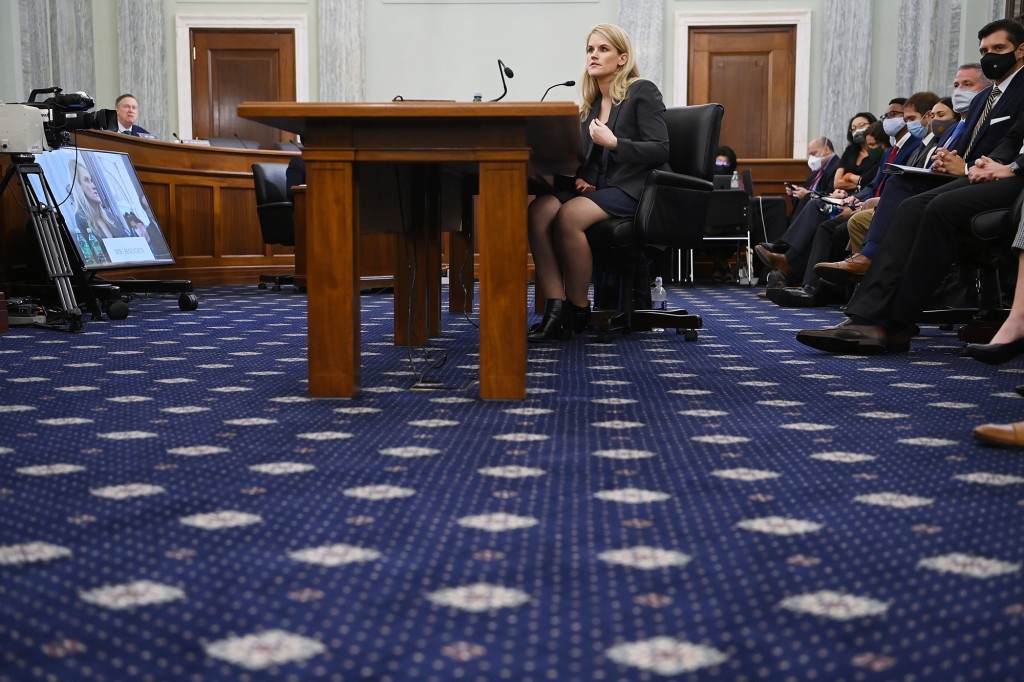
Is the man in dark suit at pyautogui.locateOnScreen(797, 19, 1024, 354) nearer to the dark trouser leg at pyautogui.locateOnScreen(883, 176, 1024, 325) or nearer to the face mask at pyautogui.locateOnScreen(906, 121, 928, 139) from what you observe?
the dark trouser leg at pyautogui.locateOnScreen(883, 176, 1024, 325)

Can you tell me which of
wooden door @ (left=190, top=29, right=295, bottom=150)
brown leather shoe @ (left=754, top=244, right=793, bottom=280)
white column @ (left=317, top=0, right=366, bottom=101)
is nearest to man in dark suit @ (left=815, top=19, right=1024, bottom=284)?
brown leather shoe @ (left=754, top=244, right=793, bottom=280)

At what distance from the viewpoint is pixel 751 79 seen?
977 centimetres

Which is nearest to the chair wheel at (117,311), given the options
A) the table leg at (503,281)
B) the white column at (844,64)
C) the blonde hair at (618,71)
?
the blonde hair at (618,71)

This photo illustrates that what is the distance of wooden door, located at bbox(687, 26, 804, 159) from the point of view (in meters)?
9.72

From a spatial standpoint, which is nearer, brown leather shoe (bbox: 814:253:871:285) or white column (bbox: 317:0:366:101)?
brown leather shoe (bbox: 814:253:871:285)

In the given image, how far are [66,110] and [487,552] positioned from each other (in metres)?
3.71

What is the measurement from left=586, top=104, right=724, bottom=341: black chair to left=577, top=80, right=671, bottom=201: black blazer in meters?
0.08

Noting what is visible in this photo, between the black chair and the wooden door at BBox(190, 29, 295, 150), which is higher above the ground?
the wooden door at BBox(190, 29, 295, 150)

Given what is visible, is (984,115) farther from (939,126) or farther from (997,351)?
(997,351)

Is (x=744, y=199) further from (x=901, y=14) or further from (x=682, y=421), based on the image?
(x=682, y=421)

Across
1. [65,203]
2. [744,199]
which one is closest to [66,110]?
[65,203]

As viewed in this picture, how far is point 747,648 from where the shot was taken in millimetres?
958

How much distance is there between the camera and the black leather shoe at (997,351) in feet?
9.36

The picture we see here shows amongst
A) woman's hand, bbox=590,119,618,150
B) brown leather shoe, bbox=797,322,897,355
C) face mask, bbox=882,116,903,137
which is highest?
face mask, bbox=882,116,903,137
